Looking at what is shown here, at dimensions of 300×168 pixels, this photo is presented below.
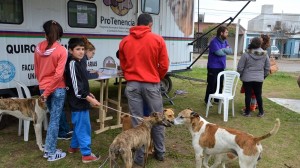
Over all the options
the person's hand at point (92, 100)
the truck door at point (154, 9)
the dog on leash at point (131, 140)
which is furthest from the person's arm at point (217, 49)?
the person's hand at point (92, 100)

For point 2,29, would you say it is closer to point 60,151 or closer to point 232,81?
point 60,151

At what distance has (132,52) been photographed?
3.56 meters

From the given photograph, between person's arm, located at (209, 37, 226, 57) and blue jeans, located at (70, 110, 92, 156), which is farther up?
person's arm, located at (209, 37, 226, 57)

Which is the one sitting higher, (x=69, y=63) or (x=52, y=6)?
(x=52, y=6)

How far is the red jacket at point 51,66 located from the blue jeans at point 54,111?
89 mm

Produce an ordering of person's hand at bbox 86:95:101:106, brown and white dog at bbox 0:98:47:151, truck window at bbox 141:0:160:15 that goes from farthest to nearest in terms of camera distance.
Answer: truck window at bbox 141:0:160:15 → brown and white dog at bbox 0:98:47:151 → person's hand at bbox 86:95:101:106

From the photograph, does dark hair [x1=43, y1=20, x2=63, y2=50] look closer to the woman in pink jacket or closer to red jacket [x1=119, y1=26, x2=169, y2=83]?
the woman in pink jacket

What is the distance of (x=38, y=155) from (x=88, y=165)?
2.69 ft

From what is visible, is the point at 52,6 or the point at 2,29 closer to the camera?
the point at 2,29

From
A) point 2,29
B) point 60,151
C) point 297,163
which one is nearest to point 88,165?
point 60,151

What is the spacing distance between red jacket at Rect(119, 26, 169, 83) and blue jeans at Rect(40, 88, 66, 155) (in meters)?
0.88

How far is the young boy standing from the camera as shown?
3.53 m

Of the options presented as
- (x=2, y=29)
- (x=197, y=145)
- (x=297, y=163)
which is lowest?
(x=297, y=163)

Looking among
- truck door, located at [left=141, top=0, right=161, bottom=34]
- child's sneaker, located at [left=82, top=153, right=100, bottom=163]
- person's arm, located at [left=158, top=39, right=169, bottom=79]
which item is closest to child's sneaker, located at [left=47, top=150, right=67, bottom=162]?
child's sneaker, located at [left=82, top=153, right=100, bottom=163]
